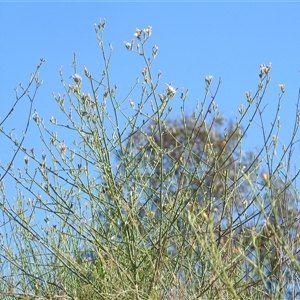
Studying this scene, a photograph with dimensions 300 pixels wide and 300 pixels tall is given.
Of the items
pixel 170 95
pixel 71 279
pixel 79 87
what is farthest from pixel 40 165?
pixel 71 279

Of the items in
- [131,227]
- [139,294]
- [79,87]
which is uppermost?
[79,87]

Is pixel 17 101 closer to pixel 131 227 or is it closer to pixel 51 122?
pixel 51 122

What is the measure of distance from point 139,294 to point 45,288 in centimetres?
166

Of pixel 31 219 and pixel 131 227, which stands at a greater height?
pixel 31 219

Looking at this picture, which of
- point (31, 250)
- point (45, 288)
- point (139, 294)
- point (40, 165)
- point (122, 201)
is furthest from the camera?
point (31, 250)

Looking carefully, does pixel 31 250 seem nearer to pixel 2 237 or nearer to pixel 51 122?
pixel 2 237

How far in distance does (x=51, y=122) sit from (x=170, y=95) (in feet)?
3.04

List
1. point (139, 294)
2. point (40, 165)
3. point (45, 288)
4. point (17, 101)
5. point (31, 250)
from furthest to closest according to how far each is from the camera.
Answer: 1. point (31, 250)
2. point (45, 288)
3. point (17, 101)
4. point (40, 165)
5. point (139, 294)

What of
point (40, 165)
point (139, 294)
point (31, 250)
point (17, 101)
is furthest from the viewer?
point (31, 250)

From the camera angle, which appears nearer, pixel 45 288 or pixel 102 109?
pixel 102 109

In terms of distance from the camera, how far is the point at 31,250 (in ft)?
20.9

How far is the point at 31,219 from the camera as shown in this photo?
6504 mm

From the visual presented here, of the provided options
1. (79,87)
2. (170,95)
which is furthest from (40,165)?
(170,95)

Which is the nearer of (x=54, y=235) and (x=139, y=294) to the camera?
(x=139, y=294)
